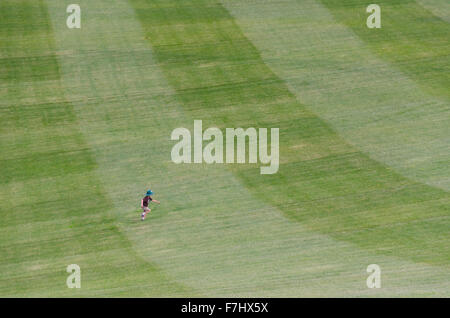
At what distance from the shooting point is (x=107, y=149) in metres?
40.0

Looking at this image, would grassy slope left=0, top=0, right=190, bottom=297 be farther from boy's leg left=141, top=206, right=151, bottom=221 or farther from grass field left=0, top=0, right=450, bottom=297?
boy's leg left=141, top=206, right=151, bottom=221

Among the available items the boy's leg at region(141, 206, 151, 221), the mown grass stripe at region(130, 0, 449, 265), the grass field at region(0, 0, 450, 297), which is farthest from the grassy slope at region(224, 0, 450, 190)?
the boy's leg at region(141, 206, 151, 221)

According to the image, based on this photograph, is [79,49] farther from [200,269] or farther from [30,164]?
[200,269]

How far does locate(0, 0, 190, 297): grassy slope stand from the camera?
28.5 metres

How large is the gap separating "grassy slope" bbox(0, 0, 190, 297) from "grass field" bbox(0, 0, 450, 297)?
0.10 metres

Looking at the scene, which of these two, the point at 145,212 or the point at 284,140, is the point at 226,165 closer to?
the point at 284,140

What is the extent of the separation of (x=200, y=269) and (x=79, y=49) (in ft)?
85.0

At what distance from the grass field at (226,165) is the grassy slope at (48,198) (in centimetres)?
10

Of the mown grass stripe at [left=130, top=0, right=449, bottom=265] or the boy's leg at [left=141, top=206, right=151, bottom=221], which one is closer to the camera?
the mown grass stripe at [left=130, top=0, right=449, bottom=265]

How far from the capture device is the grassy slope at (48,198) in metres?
28.5

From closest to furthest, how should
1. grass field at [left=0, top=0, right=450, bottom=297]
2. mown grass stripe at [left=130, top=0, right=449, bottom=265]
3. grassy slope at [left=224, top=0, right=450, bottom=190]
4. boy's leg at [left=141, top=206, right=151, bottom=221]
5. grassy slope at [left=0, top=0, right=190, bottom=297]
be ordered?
grassy slope at [left=0, top=0, right=190, bottom=297]
grass field at [left=0, top=0, right=450, bottom=297]
mown grass stripe at [left=130, top=0, right=449, bottom=265]
boy's leg at [left=141, top=206, right=151, bottom=221]
grassy slope at [left=224, top=0, right=450, bottom=190]
